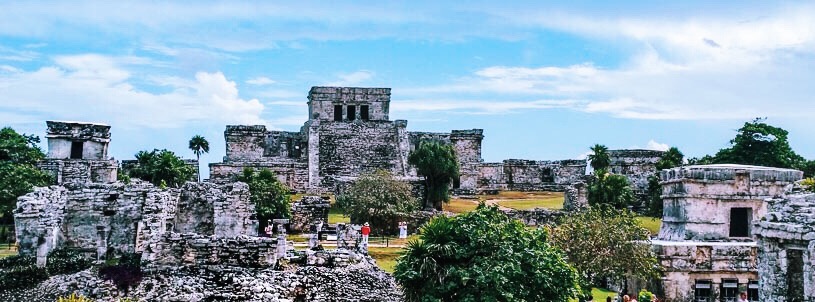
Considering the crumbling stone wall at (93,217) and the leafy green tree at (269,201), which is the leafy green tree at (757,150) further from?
the crumbling stone wall at (93,217)

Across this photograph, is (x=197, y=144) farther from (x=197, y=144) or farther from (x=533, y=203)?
(x=533, y=203)

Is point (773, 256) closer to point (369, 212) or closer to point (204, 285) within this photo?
point (204, 285)

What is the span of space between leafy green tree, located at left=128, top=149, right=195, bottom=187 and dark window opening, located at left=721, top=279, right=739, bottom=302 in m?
25.5

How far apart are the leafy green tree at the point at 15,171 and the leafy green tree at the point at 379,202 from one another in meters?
12.3

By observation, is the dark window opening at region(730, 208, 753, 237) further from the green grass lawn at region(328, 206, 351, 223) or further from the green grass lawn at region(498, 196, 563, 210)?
the green grass lawn at region(498, 196, 563, 210)

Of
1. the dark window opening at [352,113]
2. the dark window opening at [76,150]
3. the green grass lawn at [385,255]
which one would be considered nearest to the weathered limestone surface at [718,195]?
the green grass lawn at [385,255]

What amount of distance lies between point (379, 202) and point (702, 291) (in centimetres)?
1399

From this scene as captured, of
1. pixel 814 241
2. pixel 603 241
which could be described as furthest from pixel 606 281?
pixel 814 241

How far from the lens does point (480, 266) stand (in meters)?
17.8

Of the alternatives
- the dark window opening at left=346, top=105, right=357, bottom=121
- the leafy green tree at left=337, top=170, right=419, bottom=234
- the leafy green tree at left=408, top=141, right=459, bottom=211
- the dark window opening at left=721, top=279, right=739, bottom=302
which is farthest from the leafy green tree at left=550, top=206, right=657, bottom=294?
the dark window opening at left=346, top=105, right=357, bottom=121

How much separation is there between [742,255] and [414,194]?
19.1 m

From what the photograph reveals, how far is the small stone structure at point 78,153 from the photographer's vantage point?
42.7 m

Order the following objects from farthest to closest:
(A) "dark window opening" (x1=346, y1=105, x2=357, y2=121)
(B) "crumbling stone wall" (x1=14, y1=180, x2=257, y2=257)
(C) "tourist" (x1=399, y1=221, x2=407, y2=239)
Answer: (A) "dark window opening" (x1=346, y1=105, x2=357, y2=121) < (C) "tourist" (x1=399, y1=221, x2=407, y2=239) < (B) "crumbling stone wall" (x1=14, y1=180, x2=257, y2=257)

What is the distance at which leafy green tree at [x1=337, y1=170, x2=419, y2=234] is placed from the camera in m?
34.1
